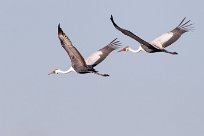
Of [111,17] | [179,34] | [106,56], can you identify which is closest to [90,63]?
[106,56]

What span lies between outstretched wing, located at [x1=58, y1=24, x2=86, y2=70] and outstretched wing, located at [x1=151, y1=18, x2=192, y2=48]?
5.30m

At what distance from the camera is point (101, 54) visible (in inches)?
2680

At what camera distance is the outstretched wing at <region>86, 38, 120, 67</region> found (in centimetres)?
6694

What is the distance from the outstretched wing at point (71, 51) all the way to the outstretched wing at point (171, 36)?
5302 mm

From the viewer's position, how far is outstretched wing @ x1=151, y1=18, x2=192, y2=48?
6569 cm

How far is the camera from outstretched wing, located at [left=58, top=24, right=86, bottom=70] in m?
60.6

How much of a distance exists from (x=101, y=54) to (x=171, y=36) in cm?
500

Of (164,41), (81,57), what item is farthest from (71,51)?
(164,41)

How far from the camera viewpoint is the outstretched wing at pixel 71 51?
60562 mm

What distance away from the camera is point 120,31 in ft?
192

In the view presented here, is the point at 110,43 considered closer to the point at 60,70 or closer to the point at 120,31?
the point at 60,70

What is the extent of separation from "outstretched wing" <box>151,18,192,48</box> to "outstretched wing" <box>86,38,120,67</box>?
386cm

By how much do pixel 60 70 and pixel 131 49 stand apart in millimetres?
5092

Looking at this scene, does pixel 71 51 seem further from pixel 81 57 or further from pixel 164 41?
pixel 164 41
